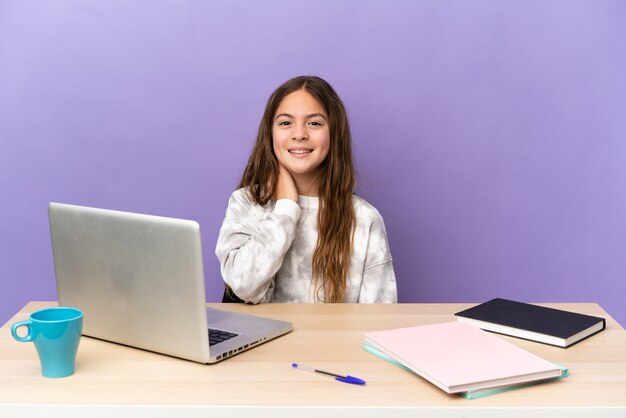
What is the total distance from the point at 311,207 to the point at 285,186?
4.6 inches

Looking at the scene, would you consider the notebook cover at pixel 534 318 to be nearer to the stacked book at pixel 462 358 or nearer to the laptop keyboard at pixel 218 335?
the stacked book at pixel 462 358

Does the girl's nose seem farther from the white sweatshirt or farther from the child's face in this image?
the white sweatshirt

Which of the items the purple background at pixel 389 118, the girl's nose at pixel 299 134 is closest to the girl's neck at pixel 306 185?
the girl's nose at pixel 299 134

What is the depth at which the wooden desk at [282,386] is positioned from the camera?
997mm

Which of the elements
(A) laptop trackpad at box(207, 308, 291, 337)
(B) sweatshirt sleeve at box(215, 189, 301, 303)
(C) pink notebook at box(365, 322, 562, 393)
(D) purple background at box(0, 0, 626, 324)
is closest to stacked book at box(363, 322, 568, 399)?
(C) pink notebook at box(365, 322, 562, 393)

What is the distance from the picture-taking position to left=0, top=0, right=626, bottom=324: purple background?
8.27 feet

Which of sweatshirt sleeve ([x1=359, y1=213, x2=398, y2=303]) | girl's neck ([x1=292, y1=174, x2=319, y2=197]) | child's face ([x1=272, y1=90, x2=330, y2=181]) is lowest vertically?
sweatshirt sleeve ([x1=359, y1=213, x2=398, y2=303])

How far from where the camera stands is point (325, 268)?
194 cm

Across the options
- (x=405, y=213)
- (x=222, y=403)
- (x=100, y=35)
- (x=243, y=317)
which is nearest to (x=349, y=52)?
(x=405, y=213)

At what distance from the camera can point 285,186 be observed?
1955 mm

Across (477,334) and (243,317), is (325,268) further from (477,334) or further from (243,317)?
(477,334)

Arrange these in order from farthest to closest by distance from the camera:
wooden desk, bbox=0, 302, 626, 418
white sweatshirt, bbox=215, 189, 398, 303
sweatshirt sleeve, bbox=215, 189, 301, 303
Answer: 1. white sweatshirt, bbox=215, 189, 398, 303
2. sweatshirt sleeve, bbox=215, 189, 301, 303
3. wooden desk, bbox=0, 302, 626, 418

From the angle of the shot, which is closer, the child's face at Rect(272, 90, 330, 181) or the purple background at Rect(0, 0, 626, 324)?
the child's face at Rect(272, 90, 330, 181)

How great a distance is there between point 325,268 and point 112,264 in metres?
0.79
